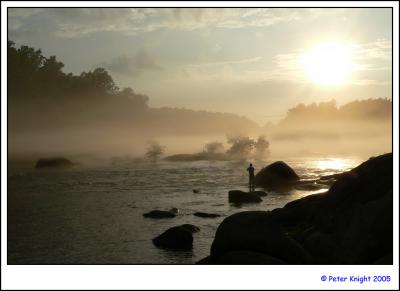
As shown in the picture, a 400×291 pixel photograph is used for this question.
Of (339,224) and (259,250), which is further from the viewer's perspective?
(339,224)

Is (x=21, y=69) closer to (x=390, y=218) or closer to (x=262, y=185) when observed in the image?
(x=262, y=185)

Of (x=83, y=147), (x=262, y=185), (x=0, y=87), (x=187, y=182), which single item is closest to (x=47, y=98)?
(x=83, y=147)

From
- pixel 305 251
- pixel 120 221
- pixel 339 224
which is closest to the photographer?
pixel 305 251

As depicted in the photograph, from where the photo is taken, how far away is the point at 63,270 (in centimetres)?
1256

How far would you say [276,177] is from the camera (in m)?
42.3

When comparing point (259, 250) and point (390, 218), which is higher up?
point (390, 218)

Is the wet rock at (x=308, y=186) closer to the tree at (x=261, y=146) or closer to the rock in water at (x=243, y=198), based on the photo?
the rock in water at (x=243, y=198)

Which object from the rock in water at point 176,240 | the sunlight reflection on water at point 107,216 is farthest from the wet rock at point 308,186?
the rock in water at point 176,240

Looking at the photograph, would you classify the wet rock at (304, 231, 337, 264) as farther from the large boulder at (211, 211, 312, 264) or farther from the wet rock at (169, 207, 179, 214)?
the wet rock at (169, 207, 179, 214)

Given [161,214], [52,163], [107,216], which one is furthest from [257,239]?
[52,163]

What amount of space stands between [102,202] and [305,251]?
21578 millimetres

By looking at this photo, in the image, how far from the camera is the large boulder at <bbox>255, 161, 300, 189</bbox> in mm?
41906

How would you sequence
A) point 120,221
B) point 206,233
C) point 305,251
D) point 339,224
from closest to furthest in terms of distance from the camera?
1. point 305,251
2. point 339,224
3. point 206,233
4. point 120,221

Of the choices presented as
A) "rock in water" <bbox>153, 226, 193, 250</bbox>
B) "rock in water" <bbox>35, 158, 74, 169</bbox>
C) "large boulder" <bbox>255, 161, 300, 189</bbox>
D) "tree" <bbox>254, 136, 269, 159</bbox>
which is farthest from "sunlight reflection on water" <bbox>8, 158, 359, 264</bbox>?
"tree" <bbox>254, 136, 269, 159</bbox>
